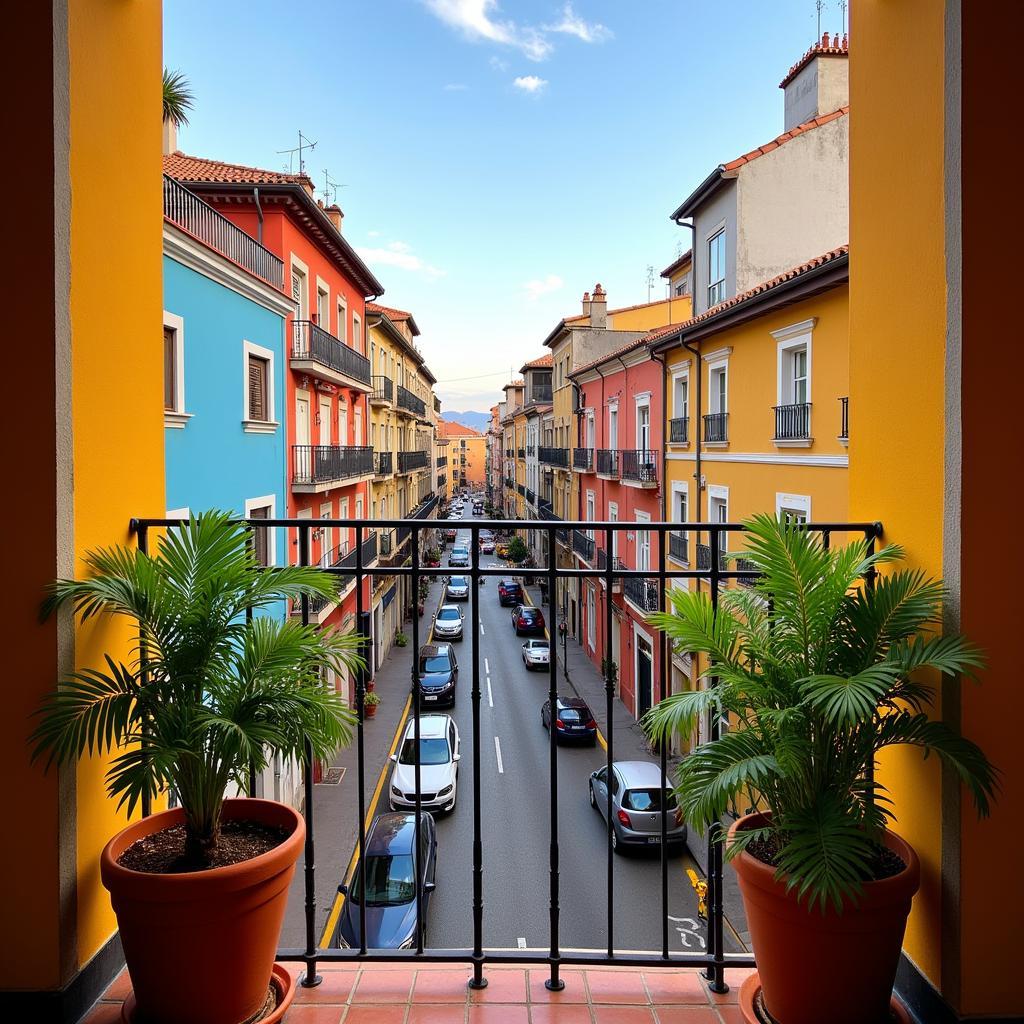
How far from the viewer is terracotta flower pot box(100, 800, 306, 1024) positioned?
181cm

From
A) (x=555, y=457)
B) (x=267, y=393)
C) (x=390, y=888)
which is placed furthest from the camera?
(x=555, y=457)

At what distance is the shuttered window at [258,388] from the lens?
12852 mm

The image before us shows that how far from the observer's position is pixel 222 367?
11.2 metres

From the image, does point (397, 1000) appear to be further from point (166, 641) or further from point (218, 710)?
point (166, 641)

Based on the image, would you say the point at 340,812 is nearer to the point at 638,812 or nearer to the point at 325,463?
the point at 638,812

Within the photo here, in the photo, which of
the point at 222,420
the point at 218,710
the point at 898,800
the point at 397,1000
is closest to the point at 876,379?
the point at 898,800

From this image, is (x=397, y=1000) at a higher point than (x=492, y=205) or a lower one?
lower

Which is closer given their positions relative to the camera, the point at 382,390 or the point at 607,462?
the point at 607,462

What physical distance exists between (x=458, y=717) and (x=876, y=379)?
16.6 meters

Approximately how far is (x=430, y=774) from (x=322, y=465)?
6.77 m

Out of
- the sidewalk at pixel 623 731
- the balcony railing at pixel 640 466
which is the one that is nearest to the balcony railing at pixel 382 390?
the balcony railing at pixel 640 466

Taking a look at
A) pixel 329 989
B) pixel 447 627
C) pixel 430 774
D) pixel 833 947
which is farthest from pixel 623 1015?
pixel 447 627

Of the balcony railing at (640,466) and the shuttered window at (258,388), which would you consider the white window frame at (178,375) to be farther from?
the balcony railing at (640,466)

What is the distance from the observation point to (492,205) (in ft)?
89.3
